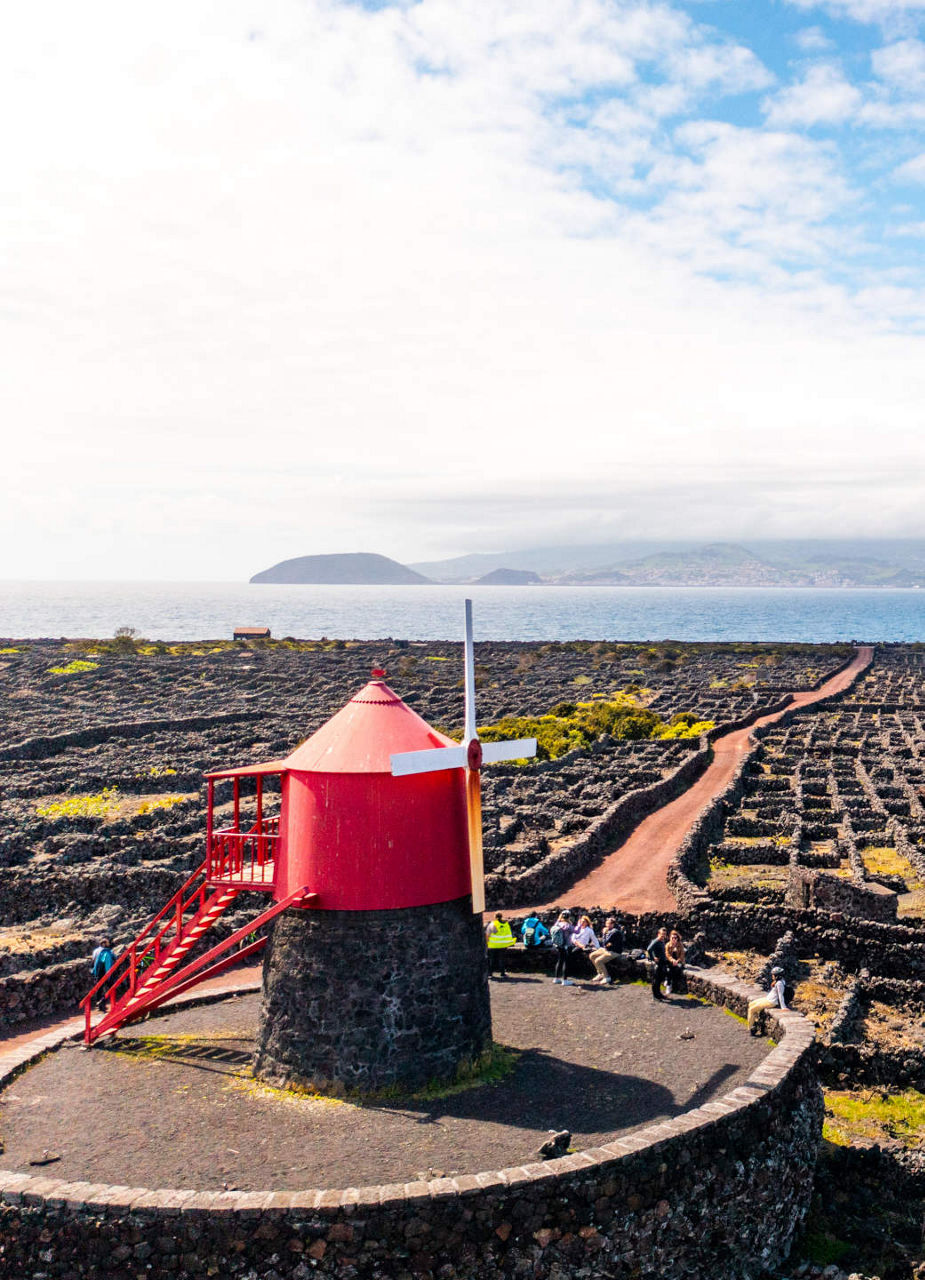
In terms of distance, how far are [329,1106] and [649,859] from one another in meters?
20.2

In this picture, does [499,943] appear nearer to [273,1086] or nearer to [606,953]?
[606,953]

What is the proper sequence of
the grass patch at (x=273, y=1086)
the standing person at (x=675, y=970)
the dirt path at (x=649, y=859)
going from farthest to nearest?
the dirt path at (x=649, y=859) → the standing person at (x=675, y=970) → the grass patch at (x=273, y=1086)

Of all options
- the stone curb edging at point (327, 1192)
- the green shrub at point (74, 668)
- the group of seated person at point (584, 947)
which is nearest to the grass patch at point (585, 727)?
the group of seated person at point (584, 947)

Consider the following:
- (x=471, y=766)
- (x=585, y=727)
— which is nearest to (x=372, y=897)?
(x=471, y=766)

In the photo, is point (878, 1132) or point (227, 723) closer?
point (878, 1132)

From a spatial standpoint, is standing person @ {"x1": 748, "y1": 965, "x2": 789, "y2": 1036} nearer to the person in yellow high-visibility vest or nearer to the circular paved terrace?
the circular paved terrace

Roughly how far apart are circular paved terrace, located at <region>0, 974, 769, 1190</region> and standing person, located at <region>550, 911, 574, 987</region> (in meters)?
1.86

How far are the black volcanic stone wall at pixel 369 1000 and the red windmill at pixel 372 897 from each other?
0.02 meters

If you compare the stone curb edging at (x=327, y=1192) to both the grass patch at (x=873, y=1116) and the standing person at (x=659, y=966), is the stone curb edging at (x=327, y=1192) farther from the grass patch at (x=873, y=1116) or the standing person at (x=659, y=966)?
the standing person at (x=659, y=966)

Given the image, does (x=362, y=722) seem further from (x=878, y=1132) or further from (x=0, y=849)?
(x=0, y=849)

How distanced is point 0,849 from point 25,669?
7706 centimetres

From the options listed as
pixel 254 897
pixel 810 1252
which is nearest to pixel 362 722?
pixel 810 1252

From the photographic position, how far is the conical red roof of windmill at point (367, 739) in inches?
621

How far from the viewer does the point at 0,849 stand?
3284cm
